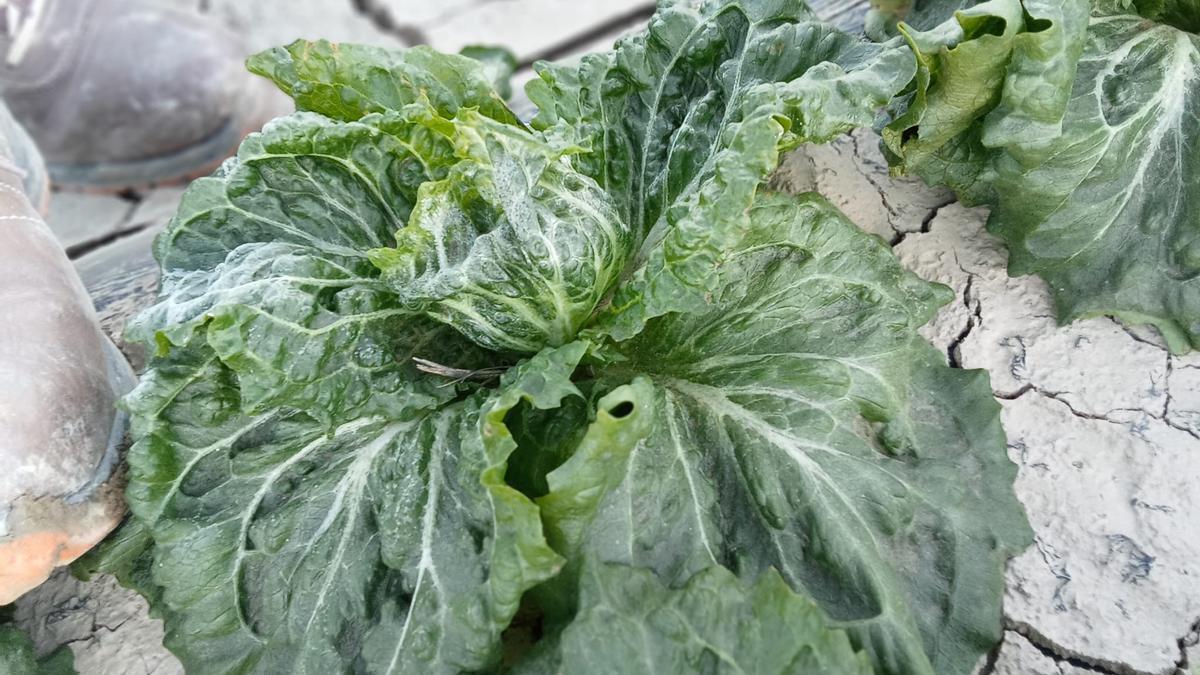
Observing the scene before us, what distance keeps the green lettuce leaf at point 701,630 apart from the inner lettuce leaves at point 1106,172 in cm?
98

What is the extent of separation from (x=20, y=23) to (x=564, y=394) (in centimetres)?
311

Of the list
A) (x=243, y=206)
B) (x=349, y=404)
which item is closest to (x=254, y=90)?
(x=243, y=206)

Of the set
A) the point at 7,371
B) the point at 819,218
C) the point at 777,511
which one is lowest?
the point at 777,511

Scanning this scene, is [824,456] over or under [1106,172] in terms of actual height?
under

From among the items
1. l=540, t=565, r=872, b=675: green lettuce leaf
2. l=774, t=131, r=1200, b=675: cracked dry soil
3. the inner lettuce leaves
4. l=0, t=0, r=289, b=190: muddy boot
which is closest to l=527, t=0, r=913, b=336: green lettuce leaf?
the inner lettuce leaves

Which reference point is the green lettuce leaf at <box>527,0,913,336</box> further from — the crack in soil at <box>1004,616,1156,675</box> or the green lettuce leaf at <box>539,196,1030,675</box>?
the crack in soil at <box>1004,616,1156,675</box>

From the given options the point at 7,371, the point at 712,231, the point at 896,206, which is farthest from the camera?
the point at 896,206

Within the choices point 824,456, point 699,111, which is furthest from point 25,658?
point 699,111

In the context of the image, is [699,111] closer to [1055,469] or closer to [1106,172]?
[1106,172]

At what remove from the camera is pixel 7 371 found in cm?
179

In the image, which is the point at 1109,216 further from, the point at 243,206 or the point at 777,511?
the point at 243,206

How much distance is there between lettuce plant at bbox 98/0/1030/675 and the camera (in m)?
1.57

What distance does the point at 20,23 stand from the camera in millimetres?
3514

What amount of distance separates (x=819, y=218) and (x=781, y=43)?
349 mm
